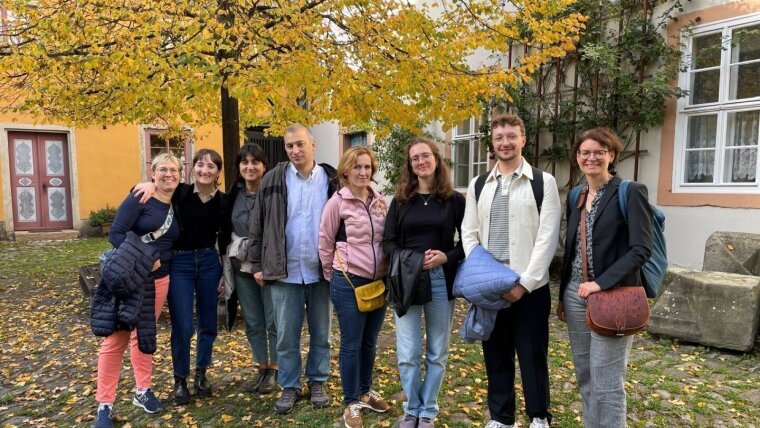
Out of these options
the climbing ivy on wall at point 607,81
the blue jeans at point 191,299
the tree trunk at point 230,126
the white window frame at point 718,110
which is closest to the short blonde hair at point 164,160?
the blue jeans at point 191,299

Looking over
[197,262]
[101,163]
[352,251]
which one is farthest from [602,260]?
[101,163]

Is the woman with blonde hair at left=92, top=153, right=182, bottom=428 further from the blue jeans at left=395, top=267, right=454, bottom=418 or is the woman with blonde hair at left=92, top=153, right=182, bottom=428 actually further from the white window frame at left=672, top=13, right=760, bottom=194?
the white window frame at left=672, top=13, right=760, bottom=194

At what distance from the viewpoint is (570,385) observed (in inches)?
147

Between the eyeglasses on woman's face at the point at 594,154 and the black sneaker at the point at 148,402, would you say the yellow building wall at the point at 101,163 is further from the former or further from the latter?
the eyeglasses on woman's face at the point at 594,154

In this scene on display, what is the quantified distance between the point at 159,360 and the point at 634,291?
3.92 meters

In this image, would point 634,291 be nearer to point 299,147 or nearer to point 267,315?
point 299,147

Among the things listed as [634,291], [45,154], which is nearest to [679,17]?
[634,291]

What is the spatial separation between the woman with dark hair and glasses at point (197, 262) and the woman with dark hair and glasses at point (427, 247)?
52.6 inches

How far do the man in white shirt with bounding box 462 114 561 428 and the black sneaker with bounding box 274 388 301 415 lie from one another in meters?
1.34

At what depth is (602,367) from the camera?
2420 mm

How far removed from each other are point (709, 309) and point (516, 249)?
2.98 metres

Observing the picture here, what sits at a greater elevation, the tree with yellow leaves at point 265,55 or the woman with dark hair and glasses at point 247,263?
the tree with yellow leaves at point 265,55

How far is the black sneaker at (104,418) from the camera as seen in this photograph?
311 cm

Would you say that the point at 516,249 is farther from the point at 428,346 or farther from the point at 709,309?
the point at 709,309
